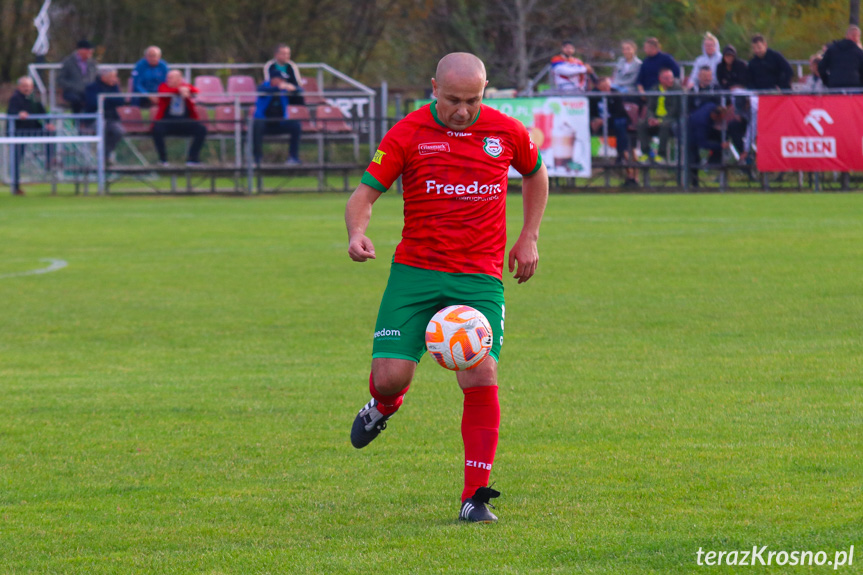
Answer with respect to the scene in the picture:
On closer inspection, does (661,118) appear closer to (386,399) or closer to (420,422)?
(420,422)

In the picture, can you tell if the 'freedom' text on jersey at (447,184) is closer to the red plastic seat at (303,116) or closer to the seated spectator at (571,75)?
the seated spectator at (571,75)

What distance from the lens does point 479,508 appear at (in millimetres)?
4914

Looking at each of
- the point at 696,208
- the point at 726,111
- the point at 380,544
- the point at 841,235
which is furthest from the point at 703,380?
the point at 726,111

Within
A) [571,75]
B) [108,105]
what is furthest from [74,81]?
[571,75]

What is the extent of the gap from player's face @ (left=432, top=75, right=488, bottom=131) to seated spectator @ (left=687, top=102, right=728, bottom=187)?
60.0ft

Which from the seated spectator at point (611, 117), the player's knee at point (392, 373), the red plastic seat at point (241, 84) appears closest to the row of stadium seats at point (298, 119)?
the red plastic seat at point (241, 84)

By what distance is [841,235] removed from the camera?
15.9 metres

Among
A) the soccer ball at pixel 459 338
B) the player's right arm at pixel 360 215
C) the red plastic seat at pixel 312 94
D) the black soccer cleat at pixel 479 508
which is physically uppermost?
the red plastic seat at pixel 312 94

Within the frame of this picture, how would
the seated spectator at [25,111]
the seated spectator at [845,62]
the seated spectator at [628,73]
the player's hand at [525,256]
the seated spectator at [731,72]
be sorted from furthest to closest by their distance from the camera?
the seated spectator at [25,111] < the seated spectator at [628,73] < the seated spectator at [731,72] < the seated spectator at [845,62] < the player's hand at [525,256]

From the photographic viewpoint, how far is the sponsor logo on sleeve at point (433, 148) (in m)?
5.30

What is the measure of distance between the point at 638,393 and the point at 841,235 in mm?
9315

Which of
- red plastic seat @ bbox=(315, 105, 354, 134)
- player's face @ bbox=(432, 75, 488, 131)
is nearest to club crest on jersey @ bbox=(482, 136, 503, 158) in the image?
player's face @ bbox=(432, 75, 488, 131)

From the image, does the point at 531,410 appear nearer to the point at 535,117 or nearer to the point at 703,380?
the point at 703,380

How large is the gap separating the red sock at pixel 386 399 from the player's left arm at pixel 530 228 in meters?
0.70
